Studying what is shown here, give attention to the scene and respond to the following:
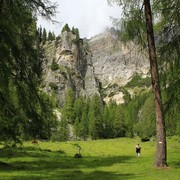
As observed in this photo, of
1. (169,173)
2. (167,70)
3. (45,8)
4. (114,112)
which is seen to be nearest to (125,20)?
(167,70)

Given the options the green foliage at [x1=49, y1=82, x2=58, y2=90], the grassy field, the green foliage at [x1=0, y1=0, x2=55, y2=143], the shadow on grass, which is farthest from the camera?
the green foliage at [x1=49, y1=82, x2=58, y2=90]

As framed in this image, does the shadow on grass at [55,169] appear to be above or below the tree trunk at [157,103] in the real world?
below

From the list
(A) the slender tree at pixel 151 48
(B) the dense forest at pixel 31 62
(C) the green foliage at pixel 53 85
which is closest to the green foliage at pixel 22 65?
(B) the dense forest at pixel 31 62

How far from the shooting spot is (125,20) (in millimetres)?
19031

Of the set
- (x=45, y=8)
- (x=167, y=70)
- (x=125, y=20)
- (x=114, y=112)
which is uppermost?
(x=114, y=112)

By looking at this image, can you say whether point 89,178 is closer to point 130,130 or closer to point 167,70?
point 167,70

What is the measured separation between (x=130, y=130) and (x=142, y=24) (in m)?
118

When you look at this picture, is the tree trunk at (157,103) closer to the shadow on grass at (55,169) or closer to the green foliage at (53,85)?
the shadow on grass at (55,169)

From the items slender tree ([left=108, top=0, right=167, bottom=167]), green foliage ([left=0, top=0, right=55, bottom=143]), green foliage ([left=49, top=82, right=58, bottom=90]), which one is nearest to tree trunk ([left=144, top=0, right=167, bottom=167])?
slender tree ([left=108, top=0, right=167, bottom=167])

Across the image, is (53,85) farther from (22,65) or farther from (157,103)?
(22,65)

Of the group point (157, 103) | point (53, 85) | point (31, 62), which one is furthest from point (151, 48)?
point (53, 85)

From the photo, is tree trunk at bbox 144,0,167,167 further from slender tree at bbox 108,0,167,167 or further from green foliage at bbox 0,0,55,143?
A: green foliage at bbox 0,0,55,143

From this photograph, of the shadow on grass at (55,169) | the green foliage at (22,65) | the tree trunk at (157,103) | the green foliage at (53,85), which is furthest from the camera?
the green foliage at (53,85)

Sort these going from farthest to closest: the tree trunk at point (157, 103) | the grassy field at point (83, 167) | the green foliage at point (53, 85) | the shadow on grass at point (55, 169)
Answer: the green foliage at point (53, 85) < the shadow on grass at point (55, 169) < the tree trunk at point (157, 103) < the grassy field at point (83, 167)
